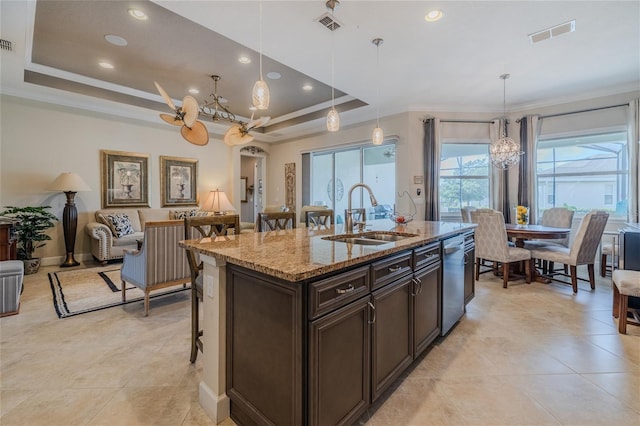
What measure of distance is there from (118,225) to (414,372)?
5513 millimetres

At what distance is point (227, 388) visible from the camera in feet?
5.21

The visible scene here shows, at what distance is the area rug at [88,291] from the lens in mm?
3154

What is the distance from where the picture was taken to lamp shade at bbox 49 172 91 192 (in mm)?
4812

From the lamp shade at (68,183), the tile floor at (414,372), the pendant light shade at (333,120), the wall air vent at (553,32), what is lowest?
the tile floor at (414,372)

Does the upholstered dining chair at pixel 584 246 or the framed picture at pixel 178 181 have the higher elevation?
the framed picture at pixel 178 181

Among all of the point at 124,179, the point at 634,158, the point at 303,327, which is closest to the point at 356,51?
the point at 303,327

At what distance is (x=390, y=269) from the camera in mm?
1690

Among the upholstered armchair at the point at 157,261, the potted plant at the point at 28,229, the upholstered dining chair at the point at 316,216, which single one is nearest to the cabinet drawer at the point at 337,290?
the upholstered dining chair at the point at 316,216

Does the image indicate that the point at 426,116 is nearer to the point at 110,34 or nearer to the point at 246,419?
the point at 110,34

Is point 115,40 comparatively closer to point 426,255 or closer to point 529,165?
point 426,255

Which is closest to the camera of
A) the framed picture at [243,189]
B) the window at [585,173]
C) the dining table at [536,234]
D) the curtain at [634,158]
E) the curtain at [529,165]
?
the dining table at [536,234]

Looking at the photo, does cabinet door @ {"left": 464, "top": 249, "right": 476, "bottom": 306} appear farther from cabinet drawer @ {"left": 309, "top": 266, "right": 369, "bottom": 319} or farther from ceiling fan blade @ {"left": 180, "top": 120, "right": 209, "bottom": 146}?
ceiling fan blade @ {"left": 180, "top": 120, "right": 209, "bottom": 146}

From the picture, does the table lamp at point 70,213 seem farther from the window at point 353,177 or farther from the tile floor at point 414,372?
the window at point 353,177

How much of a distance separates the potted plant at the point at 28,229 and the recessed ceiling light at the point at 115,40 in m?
2.93
